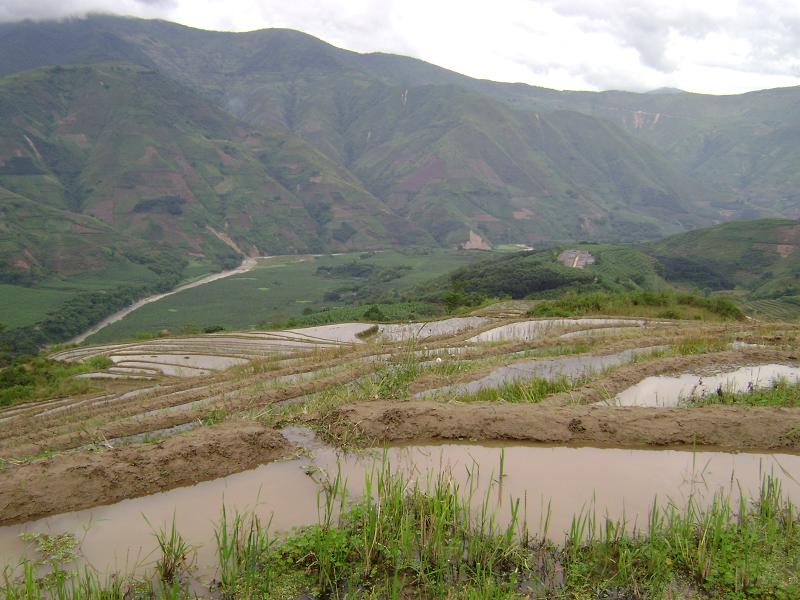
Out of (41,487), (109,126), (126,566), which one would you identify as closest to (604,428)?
(126,566)

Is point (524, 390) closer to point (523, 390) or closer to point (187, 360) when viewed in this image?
point (523, 390)

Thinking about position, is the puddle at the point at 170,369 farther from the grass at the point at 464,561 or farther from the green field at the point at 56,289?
the green field at the point at 56,289

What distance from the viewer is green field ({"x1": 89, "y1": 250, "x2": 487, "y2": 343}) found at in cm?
7025

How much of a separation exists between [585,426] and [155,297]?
94.2 metres

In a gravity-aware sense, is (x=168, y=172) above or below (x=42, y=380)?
above

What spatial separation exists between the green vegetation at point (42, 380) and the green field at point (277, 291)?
728 inches

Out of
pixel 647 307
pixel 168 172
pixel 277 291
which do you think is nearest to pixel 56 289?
pixel 277 291

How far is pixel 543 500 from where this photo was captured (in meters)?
4.73

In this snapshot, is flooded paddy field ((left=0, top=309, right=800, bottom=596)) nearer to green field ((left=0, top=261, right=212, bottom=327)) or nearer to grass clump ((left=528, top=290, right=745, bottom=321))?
grass clump ((left=528, top=290, right=745, bottom=321))

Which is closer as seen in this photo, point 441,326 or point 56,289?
point 441,326

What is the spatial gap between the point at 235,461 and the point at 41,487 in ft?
5.53

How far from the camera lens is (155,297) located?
89312 millimetres

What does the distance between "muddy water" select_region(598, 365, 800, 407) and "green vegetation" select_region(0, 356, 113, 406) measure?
18.5 metres

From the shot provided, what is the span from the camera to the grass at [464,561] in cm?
364
